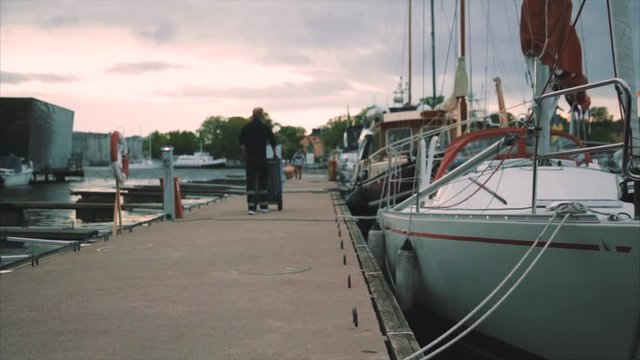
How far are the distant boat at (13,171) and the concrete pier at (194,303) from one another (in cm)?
6411

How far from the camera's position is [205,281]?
6.79 meters

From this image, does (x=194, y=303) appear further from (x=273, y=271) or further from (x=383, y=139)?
(x=383, y=139)

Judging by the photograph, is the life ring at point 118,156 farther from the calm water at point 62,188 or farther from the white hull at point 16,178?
the white hull at point 16,178

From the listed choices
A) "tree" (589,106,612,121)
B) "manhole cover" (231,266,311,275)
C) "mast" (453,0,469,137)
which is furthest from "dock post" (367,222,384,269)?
"mast" (453,0,469,137)

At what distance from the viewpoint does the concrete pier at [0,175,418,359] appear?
14.7 ft

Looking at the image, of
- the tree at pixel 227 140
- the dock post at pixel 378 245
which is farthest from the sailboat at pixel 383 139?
the tree at pixel 227 140

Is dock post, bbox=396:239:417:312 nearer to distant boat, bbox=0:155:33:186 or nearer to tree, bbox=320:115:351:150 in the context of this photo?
distant boat, bbox=0:155:33:186

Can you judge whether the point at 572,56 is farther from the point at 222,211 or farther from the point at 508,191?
the point at 222,211

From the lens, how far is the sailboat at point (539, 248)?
14.9ft

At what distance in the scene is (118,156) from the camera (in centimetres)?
1136

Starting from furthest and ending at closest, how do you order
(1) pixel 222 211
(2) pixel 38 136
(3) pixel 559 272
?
(2) pixel 38 136 < (1) pixel 222 211 < (3) pixel 559 272

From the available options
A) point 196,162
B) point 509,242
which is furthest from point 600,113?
point 196,162

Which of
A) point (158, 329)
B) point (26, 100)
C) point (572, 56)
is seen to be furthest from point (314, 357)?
point (26, 100)

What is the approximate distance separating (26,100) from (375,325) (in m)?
72.9
